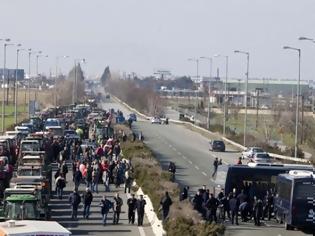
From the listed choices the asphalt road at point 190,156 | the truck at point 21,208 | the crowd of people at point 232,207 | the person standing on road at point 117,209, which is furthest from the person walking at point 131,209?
the truck at point 21,208

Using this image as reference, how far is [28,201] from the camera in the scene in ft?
95.5

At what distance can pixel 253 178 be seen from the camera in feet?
135

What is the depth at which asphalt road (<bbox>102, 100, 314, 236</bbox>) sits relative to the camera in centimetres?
3597

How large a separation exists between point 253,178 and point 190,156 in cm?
3044

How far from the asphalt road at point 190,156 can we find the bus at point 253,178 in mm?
3215

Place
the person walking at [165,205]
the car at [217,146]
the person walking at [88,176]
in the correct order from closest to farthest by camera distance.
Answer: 1. the person walking at [165,205]
2. the person walking at [88,176]
3. the car at [217,146]

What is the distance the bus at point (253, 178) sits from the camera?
40938mm

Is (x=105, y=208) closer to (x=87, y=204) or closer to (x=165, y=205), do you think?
(x=87, y=204)

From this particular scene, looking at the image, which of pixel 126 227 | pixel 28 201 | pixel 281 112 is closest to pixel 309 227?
pixel 126 227

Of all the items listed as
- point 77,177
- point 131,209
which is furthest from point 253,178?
point 131,209

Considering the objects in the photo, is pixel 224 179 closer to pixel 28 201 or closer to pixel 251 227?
pixel 251 227

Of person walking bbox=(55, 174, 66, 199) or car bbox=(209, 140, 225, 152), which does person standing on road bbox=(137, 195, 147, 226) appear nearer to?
person walking bbox=(55, 174, 66, 199)

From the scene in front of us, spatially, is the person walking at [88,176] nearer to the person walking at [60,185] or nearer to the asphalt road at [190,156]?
the person walking at [60,185]

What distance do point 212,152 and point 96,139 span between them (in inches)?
434
